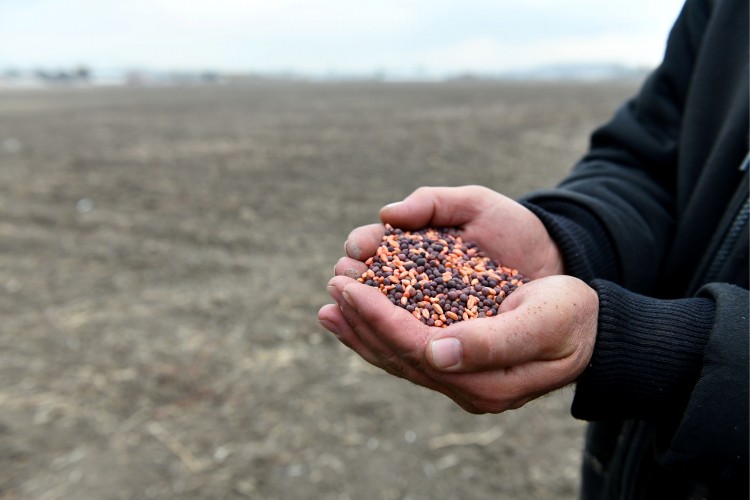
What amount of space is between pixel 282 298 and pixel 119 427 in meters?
2.20

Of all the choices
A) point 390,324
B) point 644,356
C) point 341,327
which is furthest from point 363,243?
point 644,356

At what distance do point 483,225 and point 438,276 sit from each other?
12.8 inches

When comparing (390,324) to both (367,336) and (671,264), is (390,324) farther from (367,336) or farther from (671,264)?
(671,264)

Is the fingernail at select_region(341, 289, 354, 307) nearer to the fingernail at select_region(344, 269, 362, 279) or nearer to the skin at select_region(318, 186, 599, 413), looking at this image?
the skin at select_region(318, 186, 599, 413)

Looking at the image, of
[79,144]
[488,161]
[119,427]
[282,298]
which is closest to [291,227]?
[282,298]

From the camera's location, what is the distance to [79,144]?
1568 centimetres

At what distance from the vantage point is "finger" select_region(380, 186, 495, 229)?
227 cm

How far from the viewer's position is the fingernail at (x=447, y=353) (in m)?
1.61

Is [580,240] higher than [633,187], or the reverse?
[633,187]

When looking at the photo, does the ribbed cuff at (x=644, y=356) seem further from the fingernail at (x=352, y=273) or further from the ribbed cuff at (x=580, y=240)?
the fingernail at (x=352, y=273)

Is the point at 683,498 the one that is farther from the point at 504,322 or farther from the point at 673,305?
the point at 504,322

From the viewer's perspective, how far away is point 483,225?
7.68 feet

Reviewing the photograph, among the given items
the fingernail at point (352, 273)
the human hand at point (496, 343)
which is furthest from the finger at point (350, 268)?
the human hand at point (496, 343)

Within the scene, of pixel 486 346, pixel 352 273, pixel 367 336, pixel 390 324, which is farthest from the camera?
pixel 352 273
